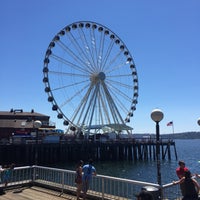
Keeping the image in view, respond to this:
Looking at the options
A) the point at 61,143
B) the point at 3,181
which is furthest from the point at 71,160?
the point at 3,181

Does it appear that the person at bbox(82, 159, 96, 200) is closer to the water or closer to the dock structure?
the water

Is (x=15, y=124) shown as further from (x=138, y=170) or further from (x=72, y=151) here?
(x=138, y=170)

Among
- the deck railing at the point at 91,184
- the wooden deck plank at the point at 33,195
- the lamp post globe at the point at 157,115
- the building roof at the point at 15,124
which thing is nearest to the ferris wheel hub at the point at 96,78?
the building roof at the point at 15,124

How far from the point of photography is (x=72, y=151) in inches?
1598

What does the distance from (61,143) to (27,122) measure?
12084 mm

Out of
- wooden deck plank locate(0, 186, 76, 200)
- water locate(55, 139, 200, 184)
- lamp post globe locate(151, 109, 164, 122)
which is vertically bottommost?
water locate(55, 139, 200, 184)

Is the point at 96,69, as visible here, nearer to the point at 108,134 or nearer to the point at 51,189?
the point at 108,134

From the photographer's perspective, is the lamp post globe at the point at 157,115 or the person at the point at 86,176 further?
the person at the point at 86,176

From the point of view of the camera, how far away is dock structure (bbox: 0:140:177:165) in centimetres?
3546

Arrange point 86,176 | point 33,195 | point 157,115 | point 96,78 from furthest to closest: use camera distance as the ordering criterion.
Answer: point 96,78, point 33,195, point 86,176, point 157,115

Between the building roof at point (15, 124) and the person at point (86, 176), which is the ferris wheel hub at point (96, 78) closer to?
the building roof at point (15, 124)

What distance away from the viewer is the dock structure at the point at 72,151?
35.5 metres

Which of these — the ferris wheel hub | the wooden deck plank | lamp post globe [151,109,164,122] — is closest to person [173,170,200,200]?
lamp post globe [151,109,164,122]

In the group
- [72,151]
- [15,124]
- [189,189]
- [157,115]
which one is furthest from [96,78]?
[189,189]
